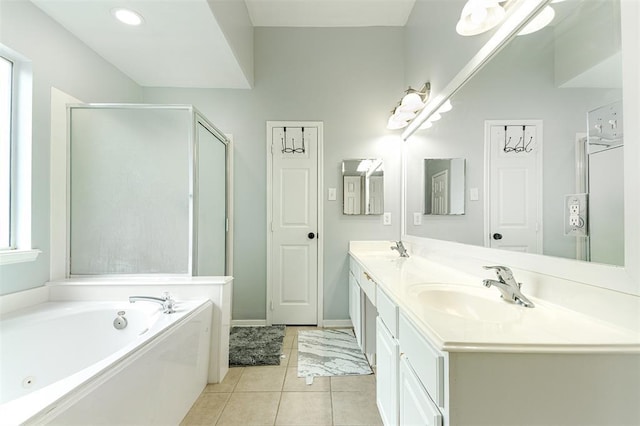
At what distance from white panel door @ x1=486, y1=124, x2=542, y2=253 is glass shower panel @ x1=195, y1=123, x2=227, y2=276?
6.19ft

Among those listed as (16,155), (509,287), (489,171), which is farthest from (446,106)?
(16,155)

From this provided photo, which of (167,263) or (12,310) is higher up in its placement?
(167,263)

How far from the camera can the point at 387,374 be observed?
1.18 metres

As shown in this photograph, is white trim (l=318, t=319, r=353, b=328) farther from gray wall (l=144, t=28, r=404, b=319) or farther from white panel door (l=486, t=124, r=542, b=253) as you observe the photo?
Result: white panel door (l=486, t=124, r=542, b=253)

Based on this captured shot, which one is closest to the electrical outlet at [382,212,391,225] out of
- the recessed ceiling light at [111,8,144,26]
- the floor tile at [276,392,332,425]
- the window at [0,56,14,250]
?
the floor tile at [276,392,332,425]

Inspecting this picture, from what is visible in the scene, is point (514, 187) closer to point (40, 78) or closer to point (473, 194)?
point (473, 194)

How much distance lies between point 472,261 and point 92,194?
2521mm

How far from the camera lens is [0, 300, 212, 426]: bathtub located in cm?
81

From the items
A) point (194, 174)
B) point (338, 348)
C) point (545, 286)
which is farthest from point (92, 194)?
point (545, 286)

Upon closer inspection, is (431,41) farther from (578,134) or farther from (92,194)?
(92,194)

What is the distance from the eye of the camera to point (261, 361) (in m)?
1.95

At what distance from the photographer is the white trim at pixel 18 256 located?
1.39 metres

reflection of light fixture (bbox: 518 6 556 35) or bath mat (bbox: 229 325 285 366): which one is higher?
reflection of light fixture (bbox: 518 6 556 35)

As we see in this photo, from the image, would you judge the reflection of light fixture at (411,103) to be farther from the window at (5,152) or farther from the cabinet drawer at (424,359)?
the window at (5,152)
